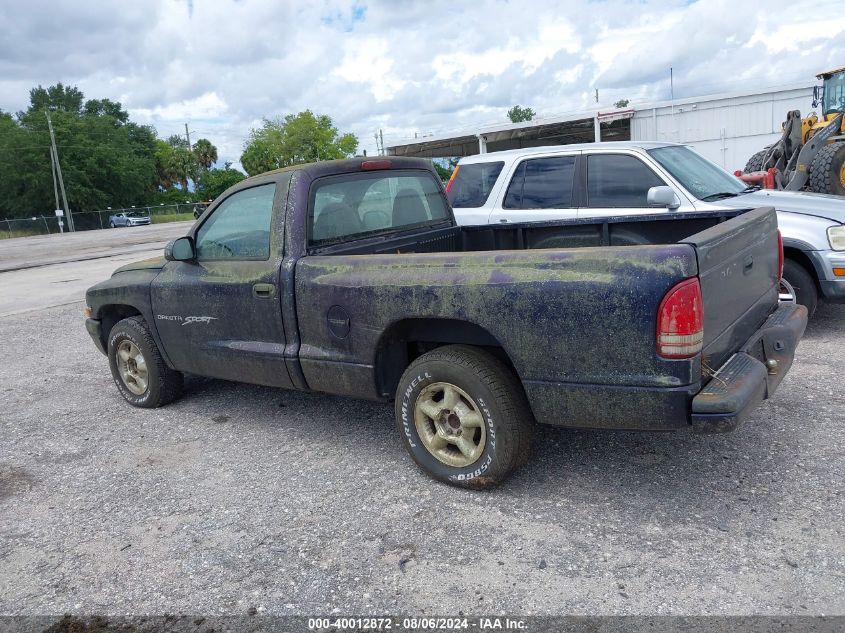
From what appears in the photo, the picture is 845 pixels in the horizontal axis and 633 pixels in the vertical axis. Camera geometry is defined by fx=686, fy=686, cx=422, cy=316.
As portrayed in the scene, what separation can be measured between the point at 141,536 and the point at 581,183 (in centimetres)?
487

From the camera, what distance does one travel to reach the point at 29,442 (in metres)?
4.97

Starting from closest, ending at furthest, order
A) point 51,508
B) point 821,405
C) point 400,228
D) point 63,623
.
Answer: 1. point 63,623
2. point 51,508
3. point 821,405
4. point 400,228

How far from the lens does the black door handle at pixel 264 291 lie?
4133 millimetres

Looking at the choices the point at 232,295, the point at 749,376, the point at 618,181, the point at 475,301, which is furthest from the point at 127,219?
the point at 749,376

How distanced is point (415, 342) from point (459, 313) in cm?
66

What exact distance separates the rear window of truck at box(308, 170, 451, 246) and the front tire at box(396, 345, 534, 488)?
1.16 meters

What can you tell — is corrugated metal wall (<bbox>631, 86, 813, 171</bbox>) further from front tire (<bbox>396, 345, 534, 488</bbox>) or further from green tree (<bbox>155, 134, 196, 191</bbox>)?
green tree (<bbox>155, 134, 196, 191</bbox>)

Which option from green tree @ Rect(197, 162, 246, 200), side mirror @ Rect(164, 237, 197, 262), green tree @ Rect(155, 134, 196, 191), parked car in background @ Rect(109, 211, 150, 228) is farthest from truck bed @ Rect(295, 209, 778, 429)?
green tree @ Rect(155, 134, 196, 191)

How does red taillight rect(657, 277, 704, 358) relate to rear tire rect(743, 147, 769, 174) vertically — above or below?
below

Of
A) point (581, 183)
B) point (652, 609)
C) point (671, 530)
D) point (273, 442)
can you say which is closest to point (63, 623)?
point (273, 442)

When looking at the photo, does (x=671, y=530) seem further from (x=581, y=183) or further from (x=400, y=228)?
(x=581, y=183)

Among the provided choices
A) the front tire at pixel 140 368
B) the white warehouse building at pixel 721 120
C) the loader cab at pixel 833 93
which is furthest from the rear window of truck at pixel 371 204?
the white warehouse building at pixel 721 120

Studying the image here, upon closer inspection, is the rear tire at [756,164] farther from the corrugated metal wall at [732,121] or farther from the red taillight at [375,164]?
the red taillight at [375,164]

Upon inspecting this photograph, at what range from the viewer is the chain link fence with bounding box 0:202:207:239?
55.1m
